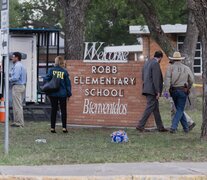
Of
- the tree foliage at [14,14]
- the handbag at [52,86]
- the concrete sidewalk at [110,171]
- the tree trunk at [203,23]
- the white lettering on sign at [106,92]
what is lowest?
the concrete sidewalk at [110,171]

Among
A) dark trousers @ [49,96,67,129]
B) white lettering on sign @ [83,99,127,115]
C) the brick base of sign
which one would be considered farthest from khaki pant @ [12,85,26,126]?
Answer: white lettering on sign @ [83,99,127,115]

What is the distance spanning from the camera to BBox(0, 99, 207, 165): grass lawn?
1010 cm

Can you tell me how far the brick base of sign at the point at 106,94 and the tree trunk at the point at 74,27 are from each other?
1190 millimetres

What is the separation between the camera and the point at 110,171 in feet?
29.6

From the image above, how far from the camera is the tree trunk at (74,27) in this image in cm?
1631

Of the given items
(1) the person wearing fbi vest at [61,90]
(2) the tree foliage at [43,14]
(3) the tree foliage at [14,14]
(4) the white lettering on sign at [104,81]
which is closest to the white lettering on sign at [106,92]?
(4) the white lettering on sign at [104,81]

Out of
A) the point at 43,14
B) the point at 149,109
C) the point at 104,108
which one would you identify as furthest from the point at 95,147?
the point at 43,14

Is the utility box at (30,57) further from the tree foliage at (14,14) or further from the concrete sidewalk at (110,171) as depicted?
the tree foliage at (14,14)

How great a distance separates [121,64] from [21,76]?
261 cm

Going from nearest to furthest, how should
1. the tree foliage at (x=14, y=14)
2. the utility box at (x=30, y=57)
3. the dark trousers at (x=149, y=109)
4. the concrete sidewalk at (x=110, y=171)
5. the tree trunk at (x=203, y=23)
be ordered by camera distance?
the concrete sidewalk at (x=110, y=171) < the tree trunk at (x=203, y=23) < the dark trousers at (x=149, y=109) < the utility box at (x=30, y=57) < the tree foliage at (x=14, y=14)

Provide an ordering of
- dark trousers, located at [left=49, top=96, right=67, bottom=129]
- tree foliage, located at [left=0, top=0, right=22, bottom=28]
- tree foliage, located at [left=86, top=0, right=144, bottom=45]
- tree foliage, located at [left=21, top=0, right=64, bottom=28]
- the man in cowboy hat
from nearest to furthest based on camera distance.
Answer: the man in cowboy hat
dark trousers, located at [left=49, top=96, right=67, bottom=129]
tree foliage, located at [left=86, top=0, right=144, bottom=45]
tree foliage, located at [left=0, top=0, right=22, bottom=28]
tree foliage, located at [left=21, top=0, right=64, bottom=28]

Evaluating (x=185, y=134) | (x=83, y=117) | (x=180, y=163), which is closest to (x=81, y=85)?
(x=83, y=117)

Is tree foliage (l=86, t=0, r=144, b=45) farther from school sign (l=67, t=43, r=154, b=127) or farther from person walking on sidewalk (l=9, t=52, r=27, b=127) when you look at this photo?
person walking on sidewalk (l=9, t=52, r=27, b=127)

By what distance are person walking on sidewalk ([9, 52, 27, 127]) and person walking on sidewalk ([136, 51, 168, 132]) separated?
126 inches
